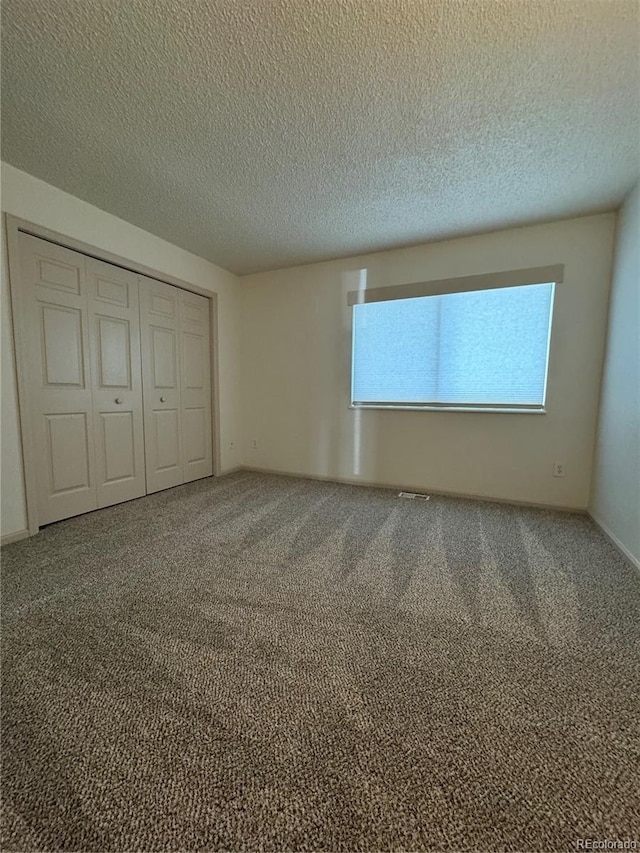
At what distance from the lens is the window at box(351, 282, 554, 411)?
293 centimetres

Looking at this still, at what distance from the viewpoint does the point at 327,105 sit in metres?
1.67

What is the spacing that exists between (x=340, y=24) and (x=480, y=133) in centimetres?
99

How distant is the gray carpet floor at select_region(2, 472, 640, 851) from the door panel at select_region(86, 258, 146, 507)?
34.7 inches

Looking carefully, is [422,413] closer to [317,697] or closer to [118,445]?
[317,697]

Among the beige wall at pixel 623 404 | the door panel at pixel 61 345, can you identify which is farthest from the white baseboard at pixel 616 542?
the door panel at pixel 61 345

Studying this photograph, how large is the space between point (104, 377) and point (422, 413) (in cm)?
299

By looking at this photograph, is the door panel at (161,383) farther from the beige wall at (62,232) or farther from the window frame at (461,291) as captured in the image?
the window frame at (461,291)

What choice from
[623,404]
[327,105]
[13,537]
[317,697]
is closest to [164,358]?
[13,537]

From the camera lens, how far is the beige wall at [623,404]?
210 centimetres

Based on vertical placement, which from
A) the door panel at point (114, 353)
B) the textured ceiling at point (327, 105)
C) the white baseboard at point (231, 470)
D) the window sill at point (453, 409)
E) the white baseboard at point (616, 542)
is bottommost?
the white baseboard at point (231, 470)

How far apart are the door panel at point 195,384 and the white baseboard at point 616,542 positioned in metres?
3.82

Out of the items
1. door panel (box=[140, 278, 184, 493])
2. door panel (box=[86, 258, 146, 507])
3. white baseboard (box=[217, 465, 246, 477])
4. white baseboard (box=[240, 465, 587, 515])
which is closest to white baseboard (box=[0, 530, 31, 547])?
door panel (box=[86, 258, 146, 507])

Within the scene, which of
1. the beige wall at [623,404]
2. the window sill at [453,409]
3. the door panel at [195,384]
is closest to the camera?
the beige wall at [623,404]

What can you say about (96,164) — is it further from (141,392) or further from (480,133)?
(480,133)
